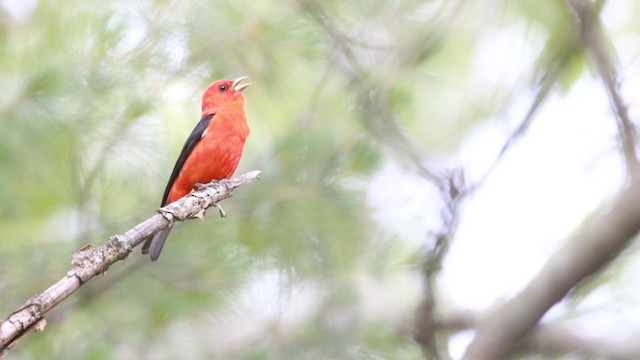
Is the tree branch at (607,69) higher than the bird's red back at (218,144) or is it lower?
lower

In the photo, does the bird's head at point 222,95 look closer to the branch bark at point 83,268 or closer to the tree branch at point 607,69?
the branch bark at point 83,268

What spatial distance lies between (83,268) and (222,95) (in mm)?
1101

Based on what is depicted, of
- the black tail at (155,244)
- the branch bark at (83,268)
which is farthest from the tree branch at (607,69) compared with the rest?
the black tail at (155,244)

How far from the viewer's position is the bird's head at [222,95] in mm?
2818

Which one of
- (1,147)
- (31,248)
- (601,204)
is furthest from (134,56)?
(601,204)

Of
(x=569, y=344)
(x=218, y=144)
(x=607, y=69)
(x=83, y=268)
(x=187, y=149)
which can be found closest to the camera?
(x=83, y=268)

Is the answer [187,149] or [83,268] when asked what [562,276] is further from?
[187,149]

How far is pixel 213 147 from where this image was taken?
8.82 ft

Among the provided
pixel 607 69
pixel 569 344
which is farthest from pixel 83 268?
pixel 569 344

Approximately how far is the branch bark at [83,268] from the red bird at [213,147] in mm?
567

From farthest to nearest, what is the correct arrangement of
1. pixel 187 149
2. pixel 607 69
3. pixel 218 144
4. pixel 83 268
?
pixel 187 149 < pixel 218 144 < pixel 607 69 < pixel 83 268

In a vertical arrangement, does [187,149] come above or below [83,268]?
above

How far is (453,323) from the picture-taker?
9.25 ft

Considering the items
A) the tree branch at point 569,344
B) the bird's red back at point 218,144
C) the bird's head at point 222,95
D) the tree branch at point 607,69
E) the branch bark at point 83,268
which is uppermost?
the bird's head at point 222,95
